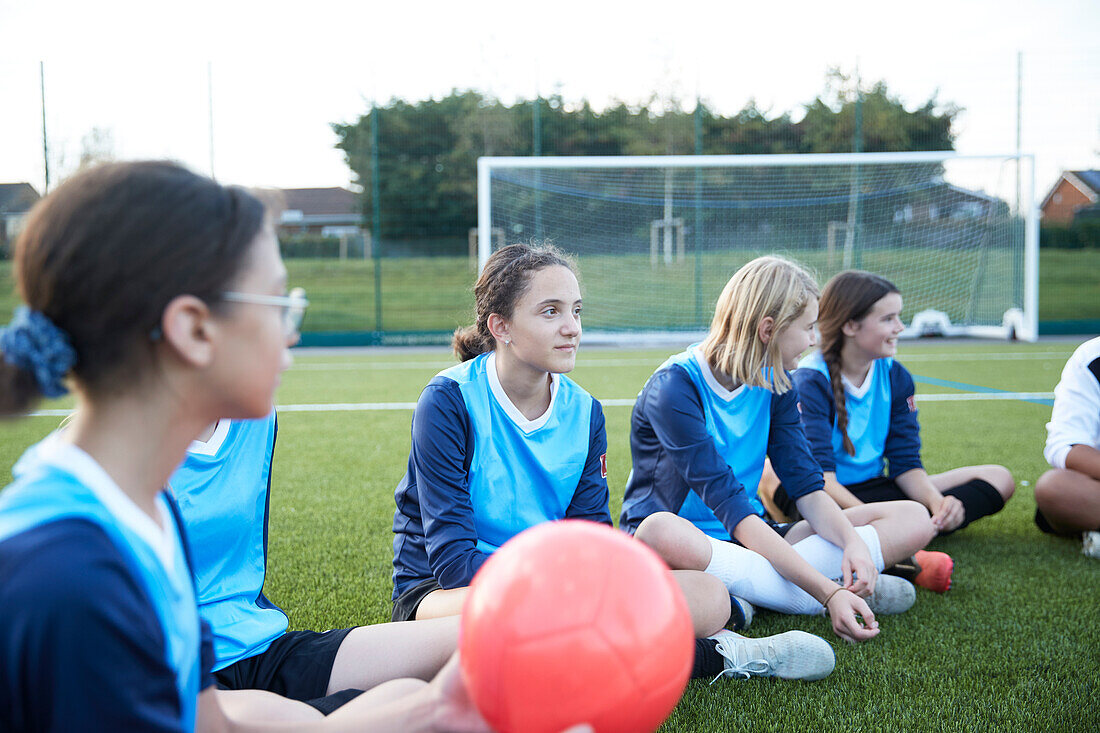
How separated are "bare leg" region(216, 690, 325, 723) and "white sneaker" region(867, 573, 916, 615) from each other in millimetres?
2013

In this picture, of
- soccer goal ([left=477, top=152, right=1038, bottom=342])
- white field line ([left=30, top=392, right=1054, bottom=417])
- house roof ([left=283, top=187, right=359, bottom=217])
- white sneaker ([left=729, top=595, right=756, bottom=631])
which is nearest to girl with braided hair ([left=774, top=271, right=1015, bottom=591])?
white sneaker ([left=729, top=595, right=756, bottom=631])

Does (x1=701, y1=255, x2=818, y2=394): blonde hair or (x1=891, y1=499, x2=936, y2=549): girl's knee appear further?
(x1=891, y1=499, x2=936, y2=549): girl's knee

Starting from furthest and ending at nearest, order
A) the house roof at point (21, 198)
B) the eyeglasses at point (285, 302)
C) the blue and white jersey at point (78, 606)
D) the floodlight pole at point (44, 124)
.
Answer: the floodlight pole at point (44, 124) → the house roof at point (21, 198) → the eyeglasses at point (285, 302) → the blue and white jersey at point (78, 606)

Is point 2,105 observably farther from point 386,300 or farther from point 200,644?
point 200,644

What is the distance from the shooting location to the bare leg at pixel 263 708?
1.44 metres

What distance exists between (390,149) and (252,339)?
54.1 feet

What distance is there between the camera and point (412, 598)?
227 cm

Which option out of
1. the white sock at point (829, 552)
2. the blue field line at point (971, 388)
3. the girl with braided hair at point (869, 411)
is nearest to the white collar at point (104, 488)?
the white sock at point (829, 552)

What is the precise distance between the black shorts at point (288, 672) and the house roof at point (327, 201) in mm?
14292

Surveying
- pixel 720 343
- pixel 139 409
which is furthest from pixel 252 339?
pixel 720 343

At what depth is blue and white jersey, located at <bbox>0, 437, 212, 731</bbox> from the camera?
834 mm

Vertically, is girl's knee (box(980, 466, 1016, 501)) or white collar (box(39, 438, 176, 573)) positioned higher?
white collar (box(39, 438, 176, 573))

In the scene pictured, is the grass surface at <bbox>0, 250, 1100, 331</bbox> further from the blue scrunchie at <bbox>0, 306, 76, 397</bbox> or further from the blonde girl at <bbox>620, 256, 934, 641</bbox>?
the blue scrunchie at <bbox>0, 306, 76, 397</bbox>

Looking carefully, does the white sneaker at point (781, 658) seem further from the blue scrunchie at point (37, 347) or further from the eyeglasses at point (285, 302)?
the blue scrunchie at point (37, 347)
